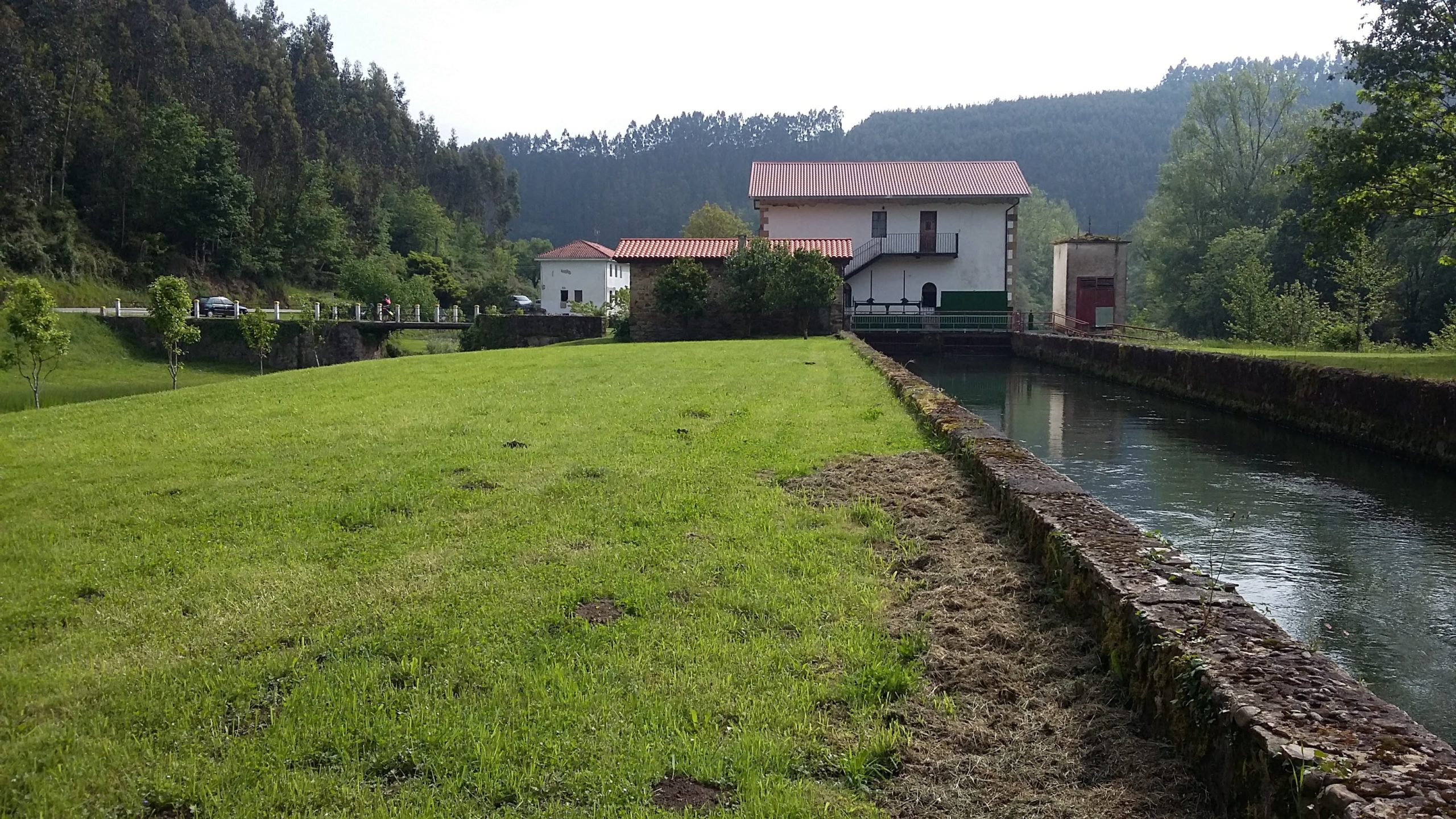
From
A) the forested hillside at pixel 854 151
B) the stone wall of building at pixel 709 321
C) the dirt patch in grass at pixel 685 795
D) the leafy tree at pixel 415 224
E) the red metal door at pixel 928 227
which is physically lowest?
the dirt patch in grass at pixel 685 795

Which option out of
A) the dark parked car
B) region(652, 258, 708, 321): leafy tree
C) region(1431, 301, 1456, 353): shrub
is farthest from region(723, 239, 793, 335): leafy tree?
the dark parked car

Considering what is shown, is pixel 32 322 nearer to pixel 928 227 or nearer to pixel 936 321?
pixel 936 321

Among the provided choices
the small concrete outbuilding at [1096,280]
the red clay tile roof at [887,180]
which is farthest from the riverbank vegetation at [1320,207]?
the red clay tile roof at [887,180]

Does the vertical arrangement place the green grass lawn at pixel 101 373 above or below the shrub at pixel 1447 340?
below

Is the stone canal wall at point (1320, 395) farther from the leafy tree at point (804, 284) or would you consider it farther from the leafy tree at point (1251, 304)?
the leafy tree at point (804, 284)

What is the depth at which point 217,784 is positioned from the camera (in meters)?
2.76

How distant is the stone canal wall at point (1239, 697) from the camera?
224 cm

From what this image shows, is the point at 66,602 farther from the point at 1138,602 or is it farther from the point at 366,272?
the point at 366,272

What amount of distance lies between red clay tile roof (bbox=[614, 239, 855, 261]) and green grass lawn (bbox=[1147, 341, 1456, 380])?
17869 millimetres

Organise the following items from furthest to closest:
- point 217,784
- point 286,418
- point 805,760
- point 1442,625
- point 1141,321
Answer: point 1141,321 < point 286,418 < point 1442,625 < point 805,760 < point 217,784

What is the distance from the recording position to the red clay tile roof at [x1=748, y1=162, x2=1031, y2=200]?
42125 mm

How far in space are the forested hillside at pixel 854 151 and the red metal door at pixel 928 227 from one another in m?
55.8

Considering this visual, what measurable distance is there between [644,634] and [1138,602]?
185 centimetres

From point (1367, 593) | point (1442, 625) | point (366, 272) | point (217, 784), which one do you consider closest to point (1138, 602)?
point (217, 784)
